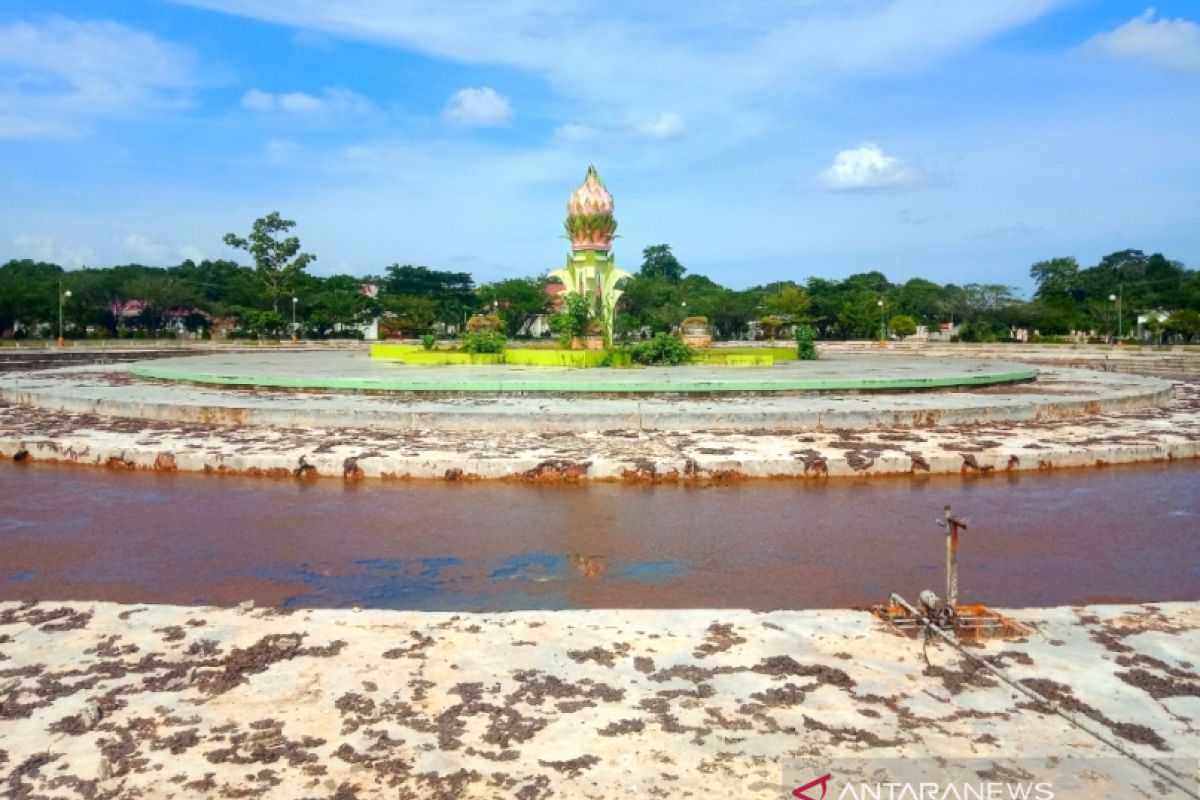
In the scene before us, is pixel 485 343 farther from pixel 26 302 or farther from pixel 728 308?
pixel 26 302

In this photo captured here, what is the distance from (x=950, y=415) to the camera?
1412 centimetres

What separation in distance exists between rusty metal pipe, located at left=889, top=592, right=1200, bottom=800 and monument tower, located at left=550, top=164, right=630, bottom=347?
1960cm

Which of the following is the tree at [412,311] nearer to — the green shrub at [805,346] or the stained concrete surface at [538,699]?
the green shrub at [805,346]

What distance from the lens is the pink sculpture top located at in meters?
24.5

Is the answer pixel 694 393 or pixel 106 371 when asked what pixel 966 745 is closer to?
pixel 694 393

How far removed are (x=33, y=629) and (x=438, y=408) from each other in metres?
9.31

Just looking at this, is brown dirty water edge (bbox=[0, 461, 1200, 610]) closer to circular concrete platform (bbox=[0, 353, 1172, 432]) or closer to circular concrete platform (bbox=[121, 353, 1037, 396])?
circular concrete platform (bbox=[0, 353, 1172, 432])

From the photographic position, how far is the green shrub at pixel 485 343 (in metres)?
24.4

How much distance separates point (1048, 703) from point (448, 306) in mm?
60875

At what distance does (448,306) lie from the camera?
207 ft

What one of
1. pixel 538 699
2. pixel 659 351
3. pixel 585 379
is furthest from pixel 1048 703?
pixel 659 351

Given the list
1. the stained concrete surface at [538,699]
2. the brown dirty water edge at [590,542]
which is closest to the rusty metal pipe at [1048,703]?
the stained concrete surface at [538,699]

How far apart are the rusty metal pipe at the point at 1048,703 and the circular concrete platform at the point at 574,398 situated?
27.0ft

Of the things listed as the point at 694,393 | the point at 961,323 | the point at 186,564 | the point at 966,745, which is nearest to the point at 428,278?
the point at 961,323
